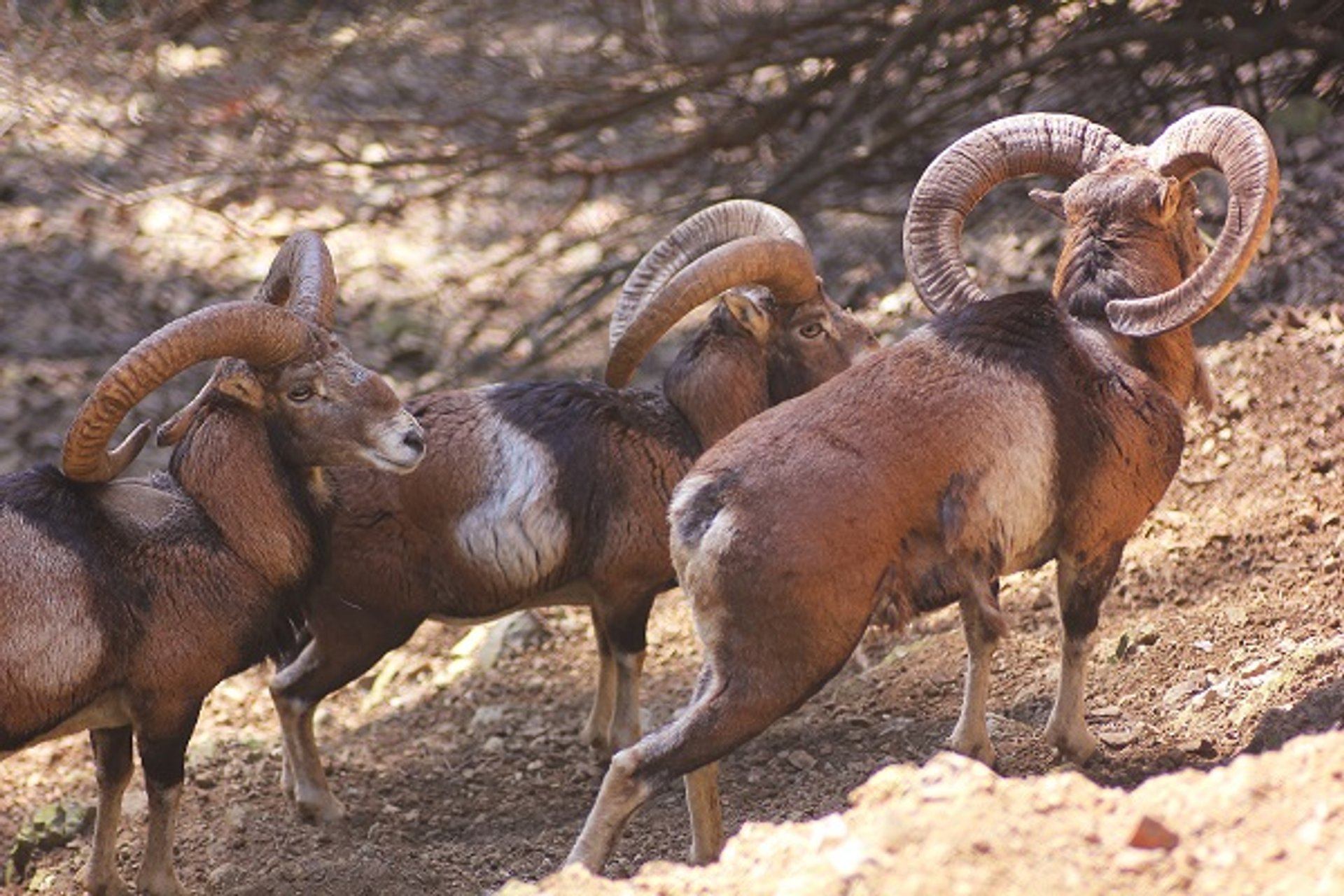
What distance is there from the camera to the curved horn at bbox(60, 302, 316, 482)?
23.7ft

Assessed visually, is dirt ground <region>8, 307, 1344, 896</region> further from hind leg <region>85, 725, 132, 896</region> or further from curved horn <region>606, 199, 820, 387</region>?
curved horn <region>606, 199, 820, 387</region>

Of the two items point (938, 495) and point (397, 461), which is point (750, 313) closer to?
point (397, 461)

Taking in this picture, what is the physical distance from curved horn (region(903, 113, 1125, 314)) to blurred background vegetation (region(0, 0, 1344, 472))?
3.88 m

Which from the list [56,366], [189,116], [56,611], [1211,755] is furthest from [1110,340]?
[56,366]

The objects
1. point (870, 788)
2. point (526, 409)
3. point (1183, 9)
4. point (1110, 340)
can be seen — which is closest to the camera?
point (870, 788)

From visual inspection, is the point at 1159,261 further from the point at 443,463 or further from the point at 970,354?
the point at 443,463

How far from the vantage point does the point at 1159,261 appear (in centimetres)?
761

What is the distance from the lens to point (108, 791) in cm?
790

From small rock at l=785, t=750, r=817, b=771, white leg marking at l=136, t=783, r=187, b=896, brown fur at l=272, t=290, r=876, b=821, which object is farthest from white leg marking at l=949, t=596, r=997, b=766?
white leg marking at l=136, t=783, r=187, b=896

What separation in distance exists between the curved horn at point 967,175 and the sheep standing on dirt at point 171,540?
2.36 metres

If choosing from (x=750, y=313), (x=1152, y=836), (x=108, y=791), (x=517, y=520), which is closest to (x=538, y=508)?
(x=517, y=520)

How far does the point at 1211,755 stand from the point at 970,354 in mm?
1771

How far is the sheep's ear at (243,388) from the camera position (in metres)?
7.79

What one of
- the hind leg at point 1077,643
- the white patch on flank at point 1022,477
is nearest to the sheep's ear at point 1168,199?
the white patch on flank at point 1022,477
